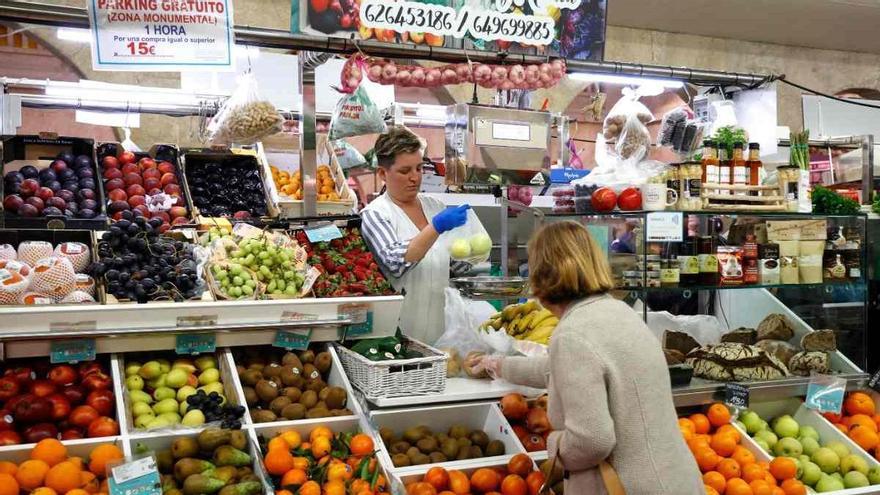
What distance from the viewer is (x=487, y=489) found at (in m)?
2.65

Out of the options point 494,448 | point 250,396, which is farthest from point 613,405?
point 250,396

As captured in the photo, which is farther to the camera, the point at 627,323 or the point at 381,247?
the point at 381,247

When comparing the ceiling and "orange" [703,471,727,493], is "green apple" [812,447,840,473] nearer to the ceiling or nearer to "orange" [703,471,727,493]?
"orange" [703,471,727,493]

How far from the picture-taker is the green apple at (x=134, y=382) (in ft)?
9.29

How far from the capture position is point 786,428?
339 centimetres

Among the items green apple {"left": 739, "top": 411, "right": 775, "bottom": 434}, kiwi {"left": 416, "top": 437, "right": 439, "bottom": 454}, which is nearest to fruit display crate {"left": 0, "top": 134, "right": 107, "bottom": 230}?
kiwi {"left": 416, "top": 437, "right": 439, "bottom": 454}

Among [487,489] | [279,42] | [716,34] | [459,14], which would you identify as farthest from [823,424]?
[716,34]

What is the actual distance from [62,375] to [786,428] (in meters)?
2.98

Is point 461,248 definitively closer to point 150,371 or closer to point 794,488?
point 150,371

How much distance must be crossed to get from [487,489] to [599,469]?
0.59 m

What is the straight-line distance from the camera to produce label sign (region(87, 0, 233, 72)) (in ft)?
10.4

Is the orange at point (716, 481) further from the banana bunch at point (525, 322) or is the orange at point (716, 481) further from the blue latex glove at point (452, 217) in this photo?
the blue latex glove at point (452, 217)

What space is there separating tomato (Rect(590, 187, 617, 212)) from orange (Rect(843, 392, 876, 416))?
1.47 metres

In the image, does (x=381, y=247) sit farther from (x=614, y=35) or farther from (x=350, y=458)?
(x=614, y=35)
